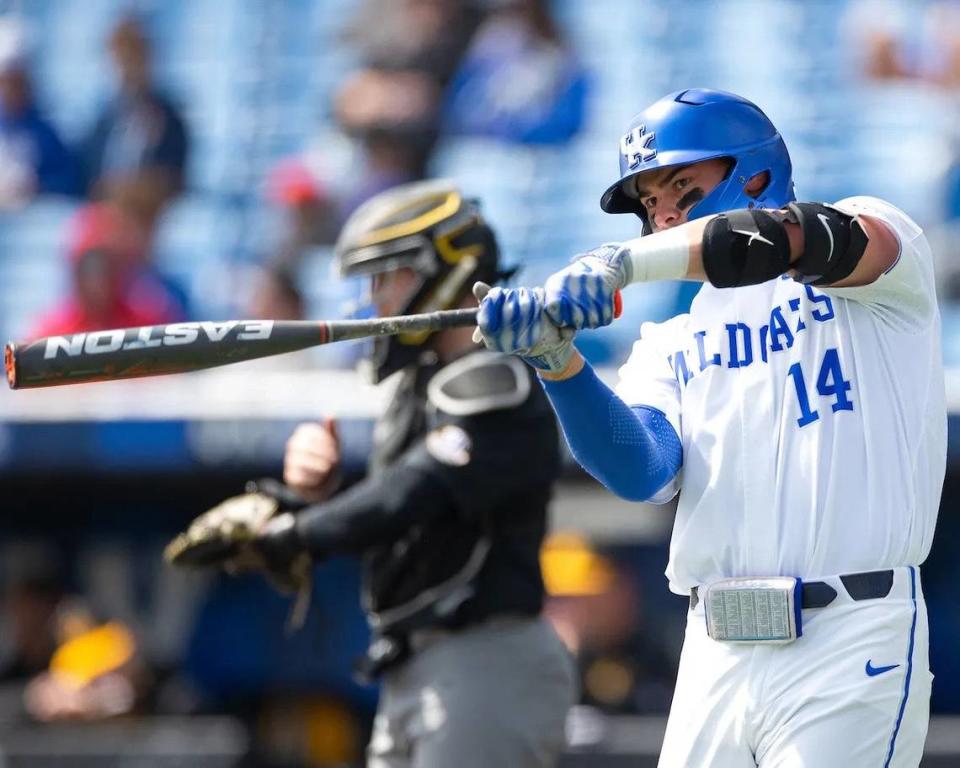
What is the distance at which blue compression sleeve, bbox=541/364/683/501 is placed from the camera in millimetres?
2711

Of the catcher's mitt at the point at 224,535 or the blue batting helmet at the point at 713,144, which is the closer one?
the blue batting helmet at the point at 713,144

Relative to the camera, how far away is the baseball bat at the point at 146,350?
2.78 m

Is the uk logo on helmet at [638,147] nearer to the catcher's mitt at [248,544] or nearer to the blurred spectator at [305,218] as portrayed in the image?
the catcher's mitt at [248,544]

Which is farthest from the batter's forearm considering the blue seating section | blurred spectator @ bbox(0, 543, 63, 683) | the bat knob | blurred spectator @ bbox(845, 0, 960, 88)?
blurred spectator @ bbox(845, 0, 960, 88)

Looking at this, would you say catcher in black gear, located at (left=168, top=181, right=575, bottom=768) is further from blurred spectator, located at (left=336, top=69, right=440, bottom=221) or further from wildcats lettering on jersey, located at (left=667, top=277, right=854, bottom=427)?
blurred spectator, located at (left=336, top=69, right=440, bottom=221)

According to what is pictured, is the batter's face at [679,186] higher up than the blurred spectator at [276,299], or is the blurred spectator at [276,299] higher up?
the batter's face at [679,186]

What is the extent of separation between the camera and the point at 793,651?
104 inches

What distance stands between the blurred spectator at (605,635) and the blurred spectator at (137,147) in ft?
10.5

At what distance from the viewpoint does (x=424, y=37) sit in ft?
28.9

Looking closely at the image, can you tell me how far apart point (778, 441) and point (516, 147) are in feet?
19.9

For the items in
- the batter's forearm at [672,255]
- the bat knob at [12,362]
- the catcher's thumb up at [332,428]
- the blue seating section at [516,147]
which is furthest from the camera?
the blue seating section at [516,147]

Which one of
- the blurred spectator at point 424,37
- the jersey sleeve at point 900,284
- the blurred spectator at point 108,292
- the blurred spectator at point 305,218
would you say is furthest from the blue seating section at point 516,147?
the jersey sleeve at point 900,284

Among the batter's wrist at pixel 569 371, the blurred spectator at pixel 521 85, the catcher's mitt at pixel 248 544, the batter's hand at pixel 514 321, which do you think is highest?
the blurred spectator at pixel 521 85

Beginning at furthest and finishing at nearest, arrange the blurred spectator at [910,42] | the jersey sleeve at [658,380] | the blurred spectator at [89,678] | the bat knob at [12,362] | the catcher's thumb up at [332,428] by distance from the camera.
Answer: the blurred spectator at [910,42]
the blurred spectator at [89,678]
the catcher's thumb up at [332,428]
the jersey sleeve at [658,380]
the bat knob at [12,362]
